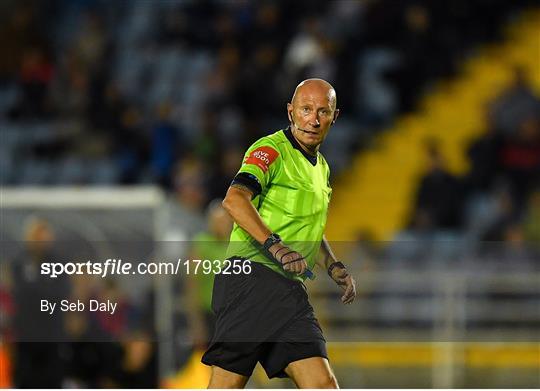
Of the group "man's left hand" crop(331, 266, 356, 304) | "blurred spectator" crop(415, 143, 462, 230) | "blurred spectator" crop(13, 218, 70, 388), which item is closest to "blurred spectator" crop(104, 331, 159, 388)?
"blurred spectator" crop(13, 218, 70, 388)

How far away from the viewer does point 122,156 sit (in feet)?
49.0

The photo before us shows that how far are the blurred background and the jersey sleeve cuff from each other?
1611mm

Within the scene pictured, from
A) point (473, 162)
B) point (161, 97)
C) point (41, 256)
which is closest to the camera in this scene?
point (41, 256)

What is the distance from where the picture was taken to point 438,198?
40.2ft

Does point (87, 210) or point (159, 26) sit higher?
point (159, 26)

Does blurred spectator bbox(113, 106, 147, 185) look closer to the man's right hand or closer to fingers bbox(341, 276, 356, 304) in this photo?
fingers bbox(341, 276, 356, 304)

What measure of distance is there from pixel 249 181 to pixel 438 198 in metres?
7.31

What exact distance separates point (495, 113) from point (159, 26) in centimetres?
515

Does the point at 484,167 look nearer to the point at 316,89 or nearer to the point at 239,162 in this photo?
the point at 239,162

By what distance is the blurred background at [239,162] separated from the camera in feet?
31.6

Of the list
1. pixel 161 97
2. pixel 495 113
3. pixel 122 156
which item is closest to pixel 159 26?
pixel 161 97

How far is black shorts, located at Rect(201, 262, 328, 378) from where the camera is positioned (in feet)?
17.5

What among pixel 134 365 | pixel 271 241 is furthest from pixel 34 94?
pixel 271 241

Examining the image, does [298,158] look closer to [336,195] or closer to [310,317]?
[310,317]
